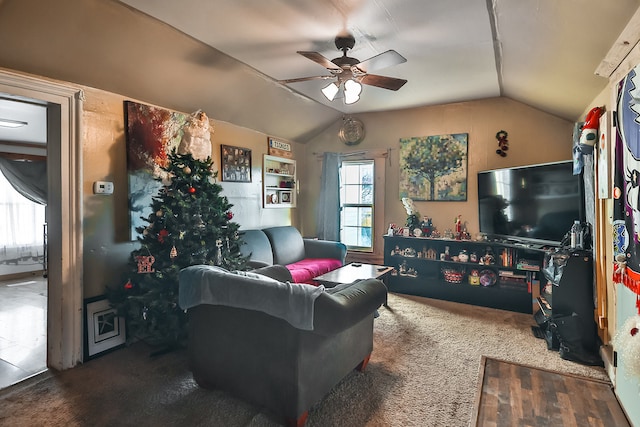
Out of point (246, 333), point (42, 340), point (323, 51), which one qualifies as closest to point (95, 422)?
point (246, 333)

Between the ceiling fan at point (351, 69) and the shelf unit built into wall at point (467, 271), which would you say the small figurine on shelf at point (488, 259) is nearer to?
the shelf unit built into wall at point (467, 271)

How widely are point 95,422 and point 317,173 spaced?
4264mm

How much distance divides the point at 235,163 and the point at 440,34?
107 inches

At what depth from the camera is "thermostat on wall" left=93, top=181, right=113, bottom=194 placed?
9.07 ft

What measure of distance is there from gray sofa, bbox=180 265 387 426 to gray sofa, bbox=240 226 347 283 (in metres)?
1.72

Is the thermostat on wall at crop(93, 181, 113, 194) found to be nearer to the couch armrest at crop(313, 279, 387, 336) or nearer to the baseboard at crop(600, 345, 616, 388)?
the couch armrest at crop(313, 279, 387, 336)

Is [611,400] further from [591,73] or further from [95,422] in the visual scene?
[95,422]

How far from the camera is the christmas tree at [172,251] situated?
2.67 metres

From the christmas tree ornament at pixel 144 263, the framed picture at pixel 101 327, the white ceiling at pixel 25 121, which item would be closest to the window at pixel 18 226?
the white ceiling at pixel 25 121

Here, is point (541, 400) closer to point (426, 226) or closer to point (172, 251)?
point (426, 226)

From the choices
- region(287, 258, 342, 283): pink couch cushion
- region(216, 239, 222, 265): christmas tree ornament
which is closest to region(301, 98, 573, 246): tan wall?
region(287, 258, 342, 283): pink couch cushion

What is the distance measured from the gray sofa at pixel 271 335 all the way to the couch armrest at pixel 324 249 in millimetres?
2500

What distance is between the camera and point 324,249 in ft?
15.9

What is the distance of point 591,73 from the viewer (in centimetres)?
243
